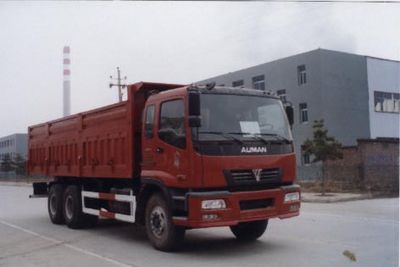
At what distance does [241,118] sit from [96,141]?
357cm

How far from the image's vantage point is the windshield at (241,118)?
7711 millimetres

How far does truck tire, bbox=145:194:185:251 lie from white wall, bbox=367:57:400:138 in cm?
3157

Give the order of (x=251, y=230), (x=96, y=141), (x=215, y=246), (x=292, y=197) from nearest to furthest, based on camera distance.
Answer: (x=292, y=197)
(x=215, y=246)
(x=251, y=230)
(x=96, y=141)

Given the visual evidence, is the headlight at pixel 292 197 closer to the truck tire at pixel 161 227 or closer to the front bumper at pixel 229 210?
the front bumper at pixel 229 210

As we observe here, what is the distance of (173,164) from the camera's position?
25.8 ft

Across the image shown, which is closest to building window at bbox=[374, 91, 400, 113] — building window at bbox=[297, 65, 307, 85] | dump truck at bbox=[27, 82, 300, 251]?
building window at bbox=[297, 65, 307, 85]

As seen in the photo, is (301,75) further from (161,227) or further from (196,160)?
(196,160)

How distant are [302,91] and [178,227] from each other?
29503 millimetres

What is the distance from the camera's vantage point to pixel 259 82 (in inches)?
1549

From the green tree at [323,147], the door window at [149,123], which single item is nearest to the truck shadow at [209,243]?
the door window at [149,123]

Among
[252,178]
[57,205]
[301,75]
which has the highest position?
[301,75]

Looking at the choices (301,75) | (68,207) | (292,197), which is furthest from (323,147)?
(301,75)

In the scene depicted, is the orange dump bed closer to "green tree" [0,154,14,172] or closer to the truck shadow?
the truck shadow

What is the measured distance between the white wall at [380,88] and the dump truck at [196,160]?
3043cm
